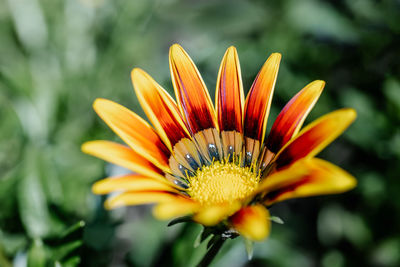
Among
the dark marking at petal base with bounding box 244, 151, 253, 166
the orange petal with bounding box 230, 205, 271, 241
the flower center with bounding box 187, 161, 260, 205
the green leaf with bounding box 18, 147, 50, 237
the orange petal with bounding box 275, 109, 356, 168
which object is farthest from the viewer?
the green leaf with bounding box 18, 147, 50, 237

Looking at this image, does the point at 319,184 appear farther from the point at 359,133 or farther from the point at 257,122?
the point at 359,133

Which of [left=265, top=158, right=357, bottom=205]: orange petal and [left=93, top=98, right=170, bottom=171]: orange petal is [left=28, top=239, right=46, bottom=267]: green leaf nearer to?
[left=93, top=98, right=170, bottom=171]: orange petal

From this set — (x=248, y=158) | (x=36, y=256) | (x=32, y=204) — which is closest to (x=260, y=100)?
(x=248, y=158)

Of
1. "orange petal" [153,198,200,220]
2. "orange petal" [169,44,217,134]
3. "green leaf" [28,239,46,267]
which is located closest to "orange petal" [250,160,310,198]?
"orange petal" [153,198,200,220]

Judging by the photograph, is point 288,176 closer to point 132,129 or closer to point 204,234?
point 204,234

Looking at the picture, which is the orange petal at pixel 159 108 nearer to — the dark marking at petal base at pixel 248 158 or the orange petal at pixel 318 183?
the dark marking at petal base at pixel 248 158

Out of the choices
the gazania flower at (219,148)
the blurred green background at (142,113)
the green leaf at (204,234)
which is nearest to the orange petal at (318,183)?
the gazania flower at (219,148)

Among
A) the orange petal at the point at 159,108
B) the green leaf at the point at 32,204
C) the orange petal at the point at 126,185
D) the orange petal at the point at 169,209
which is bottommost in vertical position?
the green leaf at the point at 32,204
